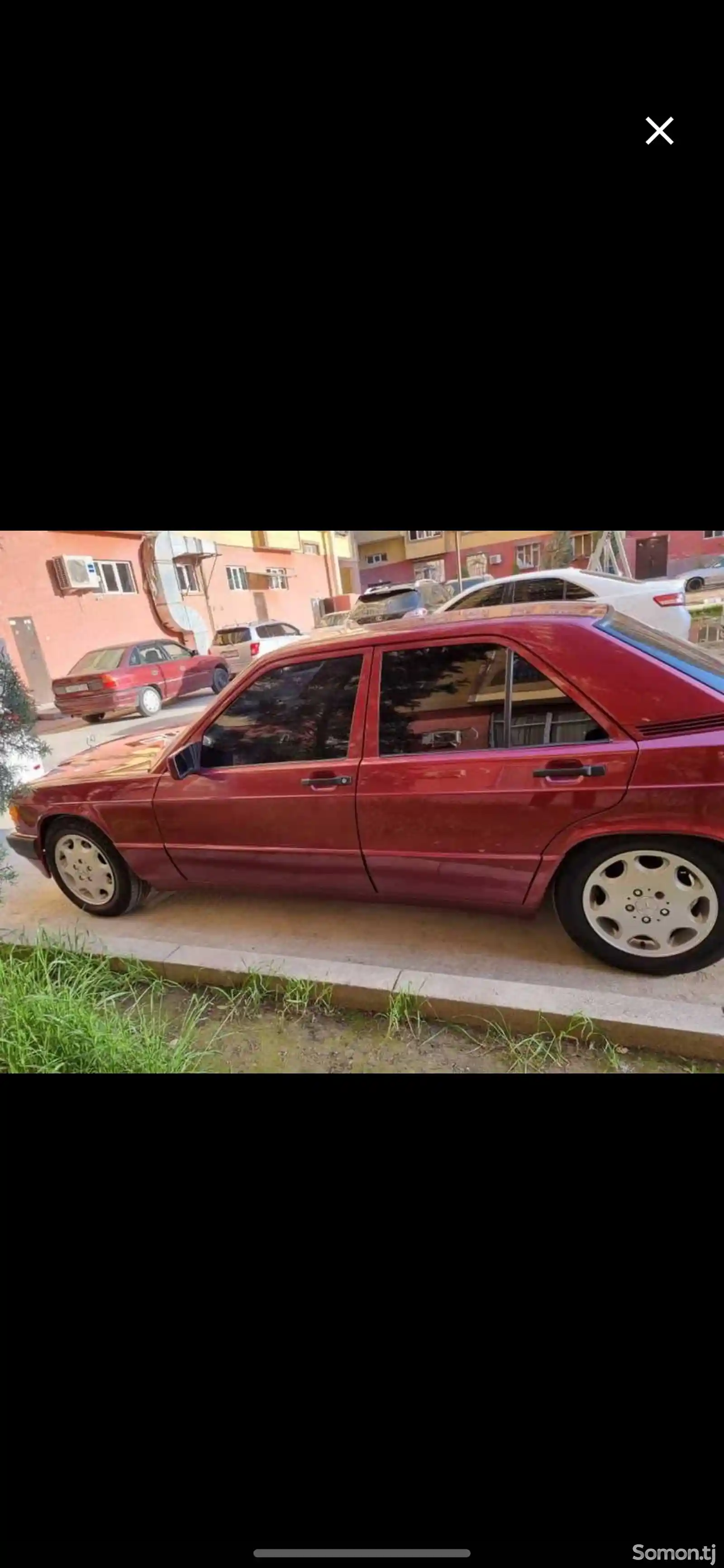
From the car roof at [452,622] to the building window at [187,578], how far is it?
513cm

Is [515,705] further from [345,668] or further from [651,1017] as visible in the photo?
[651,1017]

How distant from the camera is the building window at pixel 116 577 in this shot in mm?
5918

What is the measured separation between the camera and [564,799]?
6.37 feet

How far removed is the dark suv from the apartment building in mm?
458

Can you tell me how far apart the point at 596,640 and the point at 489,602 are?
4.05 m

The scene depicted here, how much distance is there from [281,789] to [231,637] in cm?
704

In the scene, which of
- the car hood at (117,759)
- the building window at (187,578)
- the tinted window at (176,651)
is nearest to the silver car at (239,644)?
the tinted window at (176,651)

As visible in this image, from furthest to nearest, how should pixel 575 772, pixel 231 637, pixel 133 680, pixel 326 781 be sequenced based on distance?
pixel 231 637 < pixel 133 680 < pixel 326 781 < pixel 575 772

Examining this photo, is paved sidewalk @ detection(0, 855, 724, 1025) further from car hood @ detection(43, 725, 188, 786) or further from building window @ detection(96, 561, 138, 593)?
building window @ detection(96, 561, 138, 593)

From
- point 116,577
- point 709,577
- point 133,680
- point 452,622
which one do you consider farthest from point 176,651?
point 709,577

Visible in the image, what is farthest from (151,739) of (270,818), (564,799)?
(564,799)

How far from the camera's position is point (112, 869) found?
290 cm

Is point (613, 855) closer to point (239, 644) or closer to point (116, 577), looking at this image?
point (116, 577)

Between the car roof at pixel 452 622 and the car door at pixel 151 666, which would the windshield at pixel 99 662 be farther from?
the car roof at pixel 452 622
